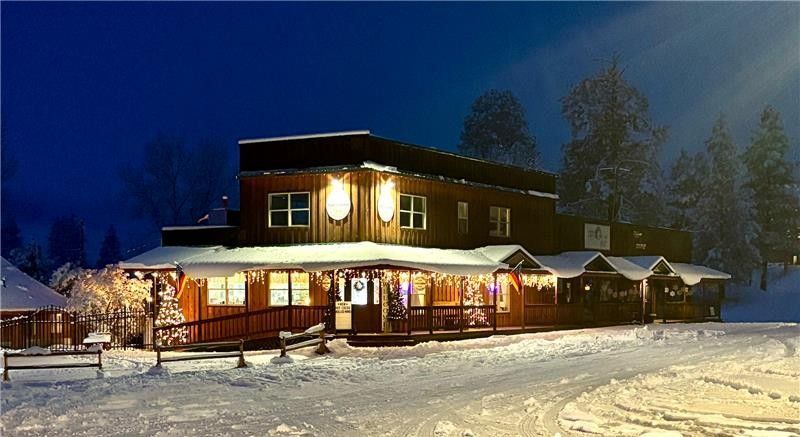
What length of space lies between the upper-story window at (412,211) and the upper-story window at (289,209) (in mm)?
3348

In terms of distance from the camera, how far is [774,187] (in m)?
74.2

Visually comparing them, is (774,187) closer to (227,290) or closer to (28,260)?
(227,290)

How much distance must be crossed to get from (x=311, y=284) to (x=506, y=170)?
423 inches

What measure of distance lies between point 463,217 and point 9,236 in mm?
65850

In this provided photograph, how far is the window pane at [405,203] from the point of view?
108 ft

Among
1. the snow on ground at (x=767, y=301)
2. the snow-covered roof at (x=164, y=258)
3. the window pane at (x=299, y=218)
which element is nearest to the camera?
the window pane at (x=299, y=218)

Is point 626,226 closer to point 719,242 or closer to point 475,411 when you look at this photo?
point 719,242

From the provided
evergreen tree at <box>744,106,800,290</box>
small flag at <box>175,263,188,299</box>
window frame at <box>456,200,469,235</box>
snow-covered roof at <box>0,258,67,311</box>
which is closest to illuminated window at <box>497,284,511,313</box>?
window frame at <box>456,200,469,235</box>

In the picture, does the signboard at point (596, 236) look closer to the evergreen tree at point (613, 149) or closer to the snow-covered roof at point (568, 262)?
the snow-covered roof at point (568, 262)

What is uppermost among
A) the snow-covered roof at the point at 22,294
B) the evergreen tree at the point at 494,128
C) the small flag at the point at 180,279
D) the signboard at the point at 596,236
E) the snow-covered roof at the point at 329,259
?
the evergreen tree at the point at 494,128

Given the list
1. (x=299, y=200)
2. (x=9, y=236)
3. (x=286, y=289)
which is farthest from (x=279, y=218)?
(x=9, y=236)

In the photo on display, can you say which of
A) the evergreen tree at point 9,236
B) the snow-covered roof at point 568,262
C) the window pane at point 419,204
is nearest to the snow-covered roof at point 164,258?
the window pane at point 419,204

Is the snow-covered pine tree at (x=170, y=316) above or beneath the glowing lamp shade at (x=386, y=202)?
beneath

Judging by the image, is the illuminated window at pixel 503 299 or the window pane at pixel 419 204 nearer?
the window pane at pixel 419 204
